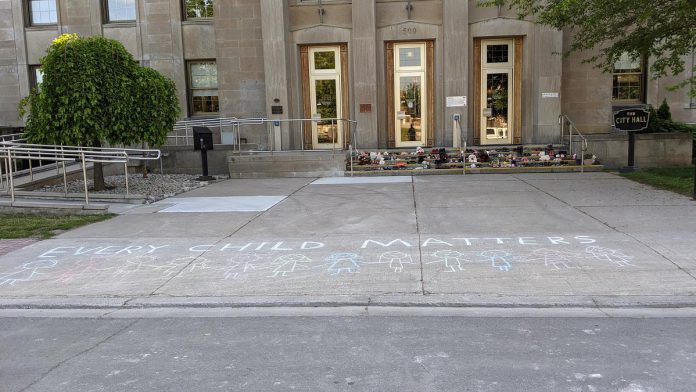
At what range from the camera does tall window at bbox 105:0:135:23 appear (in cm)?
2108

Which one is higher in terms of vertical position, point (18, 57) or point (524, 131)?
point (18, 57)

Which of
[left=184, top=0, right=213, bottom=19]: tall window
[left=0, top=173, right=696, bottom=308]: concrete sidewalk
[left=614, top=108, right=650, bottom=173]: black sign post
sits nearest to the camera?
[left=0, top=173, right=696, bottom=308]: concrete sidewalk

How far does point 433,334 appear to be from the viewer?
4984mm

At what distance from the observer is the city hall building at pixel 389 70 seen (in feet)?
59.6

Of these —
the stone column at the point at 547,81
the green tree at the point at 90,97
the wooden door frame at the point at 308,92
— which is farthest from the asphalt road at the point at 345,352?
the wooden door frame at the point at 308,92

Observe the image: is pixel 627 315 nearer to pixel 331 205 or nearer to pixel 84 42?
pixel 331 205

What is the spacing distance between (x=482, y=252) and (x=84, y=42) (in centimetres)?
984

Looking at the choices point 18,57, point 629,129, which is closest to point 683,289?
point 629,129

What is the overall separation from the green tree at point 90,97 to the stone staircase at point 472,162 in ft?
19.5

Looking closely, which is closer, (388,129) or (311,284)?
(311,284)

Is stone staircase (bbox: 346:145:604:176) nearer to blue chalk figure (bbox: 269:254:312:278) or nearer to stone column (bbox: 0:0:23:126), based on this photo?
blue chalk figure (bbox: 269:254:312:278)

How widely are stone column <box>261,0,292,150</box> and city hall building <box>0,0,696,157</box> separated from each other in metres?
0.03

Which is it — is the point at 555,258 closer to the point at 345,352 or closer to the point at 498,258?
the point at 498,258

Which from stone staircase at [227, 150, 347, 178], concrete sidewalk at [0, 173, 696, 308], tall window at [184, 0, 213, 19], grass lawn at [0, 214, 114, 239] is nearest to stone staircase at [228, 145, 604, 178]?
stone staircase at [227, 150, 347, 178]
